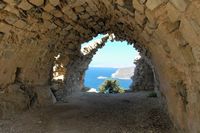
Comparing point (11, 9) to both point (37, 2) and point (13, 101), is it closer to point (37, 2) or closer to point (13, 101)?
point (37, 2)

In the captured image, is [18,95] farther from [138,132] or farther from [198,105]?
[198,105]

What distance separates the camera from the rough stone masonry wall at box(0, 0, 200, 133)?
124 inches

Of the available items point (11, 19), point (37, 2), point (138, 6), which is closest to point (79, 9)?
point (37, 2)

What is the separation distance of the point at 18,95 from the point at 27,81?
1.49 feet

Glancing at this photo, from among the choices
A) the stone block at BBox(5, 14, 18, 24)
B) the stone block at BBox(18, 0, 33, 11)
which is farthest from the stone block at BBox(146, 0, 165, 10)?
the stone block at BBox(5, 14, 18, 24)

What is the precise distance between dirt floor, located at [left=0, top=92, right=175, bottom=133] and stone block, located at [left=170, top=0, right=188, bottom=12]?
2.46 metres

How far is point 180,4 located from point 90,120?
3399 mm

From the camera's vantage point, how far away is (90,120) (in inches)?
223

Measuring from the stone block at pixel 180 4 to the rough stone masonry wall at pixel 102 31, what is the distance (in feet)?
0.04

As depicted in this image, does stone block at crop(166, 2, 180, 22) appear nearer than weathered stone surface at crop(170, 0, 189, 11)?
No

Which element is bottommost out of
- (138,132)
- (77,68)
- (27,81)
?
(138,132)

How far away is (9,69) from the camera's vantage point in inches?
222

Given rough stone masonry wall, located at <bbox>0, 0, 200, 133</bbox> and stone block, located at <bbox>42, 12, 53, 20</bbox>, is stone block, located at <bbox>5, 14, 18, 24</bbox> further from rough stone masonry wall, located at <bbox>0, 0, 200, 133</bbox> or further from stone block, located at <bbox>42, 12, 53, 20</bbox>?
stone block, located at <bbox>42, 12, 53, 20</bbox>

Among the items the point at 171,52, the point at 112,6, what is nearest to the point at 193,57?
the point at 171,52
